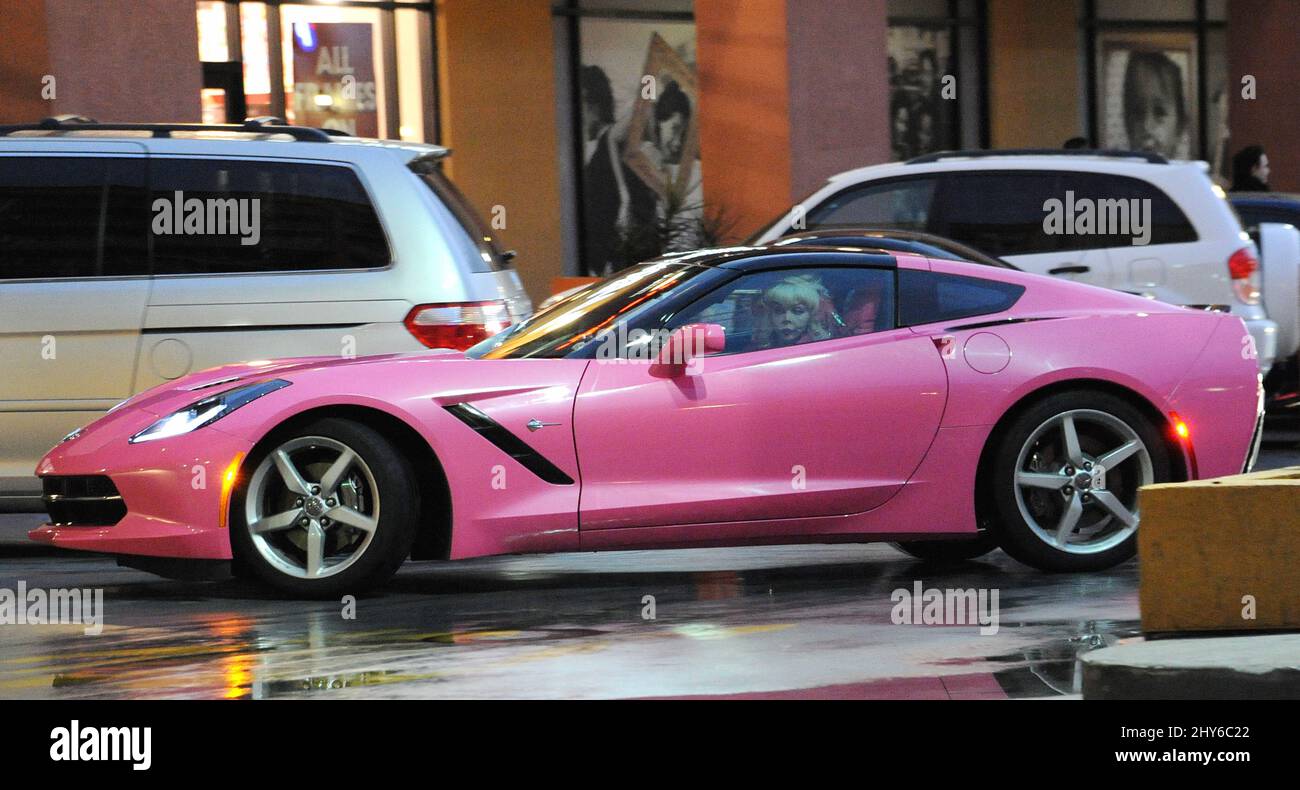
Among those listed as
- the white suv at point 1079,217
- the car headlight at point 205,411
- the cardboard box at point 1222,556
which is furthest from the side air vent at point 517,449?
the white suv at point 1079,217

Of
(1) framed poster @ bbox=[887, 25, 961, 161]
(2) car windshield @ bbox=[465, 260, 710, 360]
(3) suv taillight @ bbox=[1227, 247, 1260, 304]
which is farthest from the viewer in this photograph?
(1) framed poster @ bbox=[887, 25, 961, 161]

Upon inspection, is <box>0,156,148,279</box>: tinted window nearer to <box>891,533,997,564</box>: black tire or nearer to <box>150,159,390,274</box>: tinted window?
<box>150,159,390,274</box>: tinted window

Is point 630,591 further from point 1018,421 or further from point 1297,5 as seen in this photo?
point 1297,5

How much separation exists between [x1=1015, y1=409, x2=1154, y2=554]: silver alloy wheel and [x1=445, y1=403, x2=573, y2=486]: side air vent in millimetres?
1934

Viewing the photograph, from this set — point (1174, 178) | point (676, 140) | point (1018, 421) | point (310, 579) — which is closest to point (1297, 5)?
point (676, 140)

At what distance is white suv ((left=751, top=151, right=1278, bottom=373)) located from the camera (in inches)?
460

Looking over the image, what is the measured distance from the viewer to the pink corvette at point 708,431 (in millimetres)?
7539

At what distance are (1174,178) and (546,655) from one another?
22.0 ft

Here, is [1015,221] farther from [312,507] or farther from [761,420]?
[312,507]

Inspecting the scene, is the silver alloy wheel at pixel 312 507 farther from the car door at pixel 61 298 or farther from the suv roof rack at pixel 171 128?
the suv roof rack at pixel 171 128

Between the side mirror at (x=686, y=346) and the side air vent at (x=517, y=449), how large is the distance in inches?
21.3

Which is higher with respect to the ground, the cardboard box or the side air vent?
the side air vent

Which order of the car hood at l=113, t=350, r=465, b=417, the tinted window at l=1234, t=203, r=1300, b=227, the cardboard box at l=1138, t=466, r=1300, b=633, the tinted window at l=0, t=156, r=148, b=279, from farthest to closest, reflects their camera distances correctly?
the tinted window at l=1234, t=203, r=1300, b=227 → the tinted window at l=0, t=156, r=148, b=279 → the car hood at l=113, t=350, r=465, b=417 → the cardboard box at l=1138, t=466, r=1300, b=633

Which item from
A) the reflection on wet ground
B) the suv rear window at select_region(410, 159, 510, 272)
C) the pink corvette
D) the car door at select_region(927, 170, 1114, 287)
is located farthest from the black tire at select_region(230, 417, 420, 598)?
the car door at select_region(927, 170, 1114, 287)
